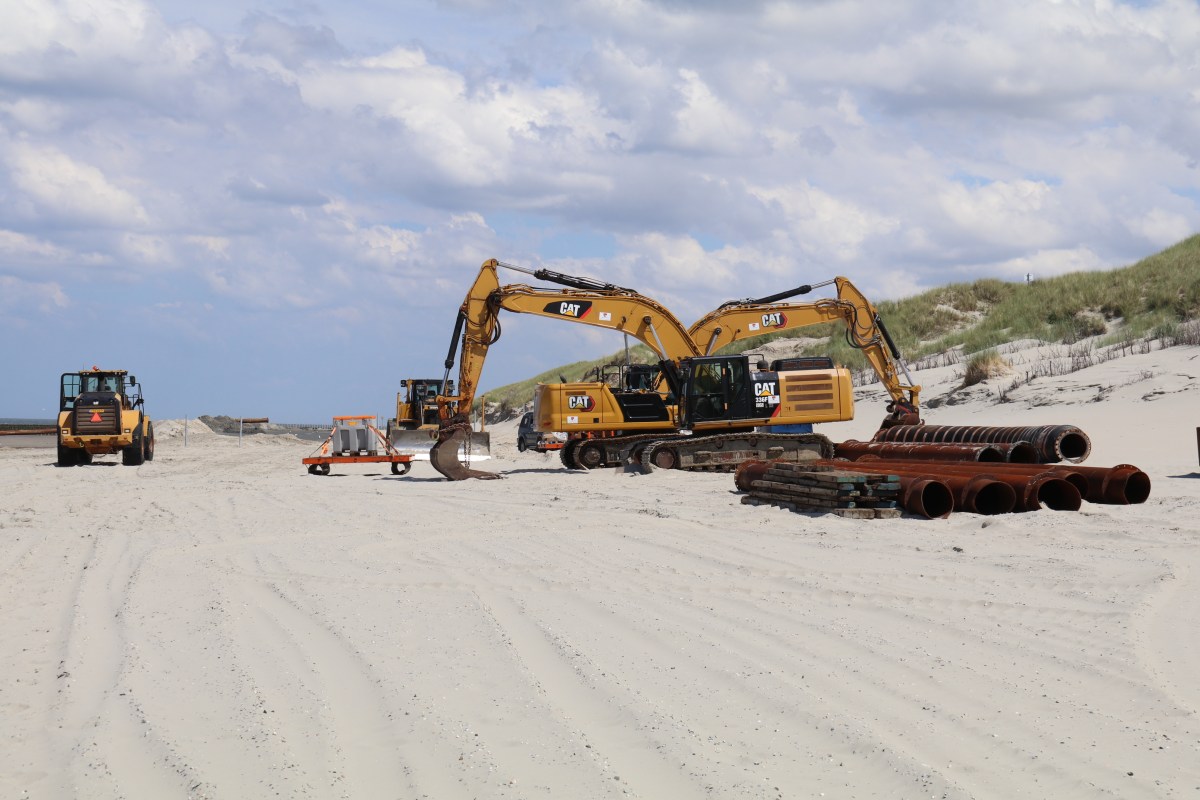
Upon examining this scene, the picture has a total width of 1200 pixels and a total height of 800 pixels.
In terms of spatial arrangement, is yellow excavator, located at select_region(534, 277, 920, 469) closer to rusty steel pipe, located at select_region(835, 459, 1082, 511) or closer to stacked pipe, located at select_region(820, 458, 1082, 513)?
rusty steel pipe, located at select_region(835, 459, 1082, 511)

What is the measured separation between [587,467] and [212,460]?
562 inches

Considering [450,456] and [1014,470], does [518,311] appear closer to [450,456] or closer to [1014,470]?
[450,456]

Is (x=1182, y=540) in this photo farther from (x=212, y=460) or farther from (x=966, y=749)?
(x=212, y=460)

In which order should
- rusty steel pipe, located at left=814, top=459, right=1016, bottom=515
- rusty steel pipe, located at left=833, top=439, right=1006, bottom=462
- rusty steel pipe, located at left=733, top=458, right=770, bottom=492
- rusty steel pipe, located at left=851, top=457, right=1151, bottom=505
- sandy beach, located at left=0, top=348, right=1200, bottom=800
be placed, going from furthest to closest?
rusty steel pipe, located at left=833, top=439, right=1006, bottom=462 < rusty steel pipe, located at left=733, top=458, right=770, bottom=492 < rusty steel pipe, located at left=851, top=457, right=1151, bottom=505 < rusty steel pipe, located at left=814, top=459, right=1016, bottom=515 < sandy beach, located at left=0, top=348, right=1200, bottom=800

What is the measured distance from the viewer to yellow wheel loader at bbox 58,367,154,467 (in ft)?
99.5

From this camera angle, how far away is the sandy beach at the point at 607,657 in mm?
5086

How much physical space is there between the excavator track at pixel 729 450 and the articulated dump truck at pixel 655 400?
0.02 meters

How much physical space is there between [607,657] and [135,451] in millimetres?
27194

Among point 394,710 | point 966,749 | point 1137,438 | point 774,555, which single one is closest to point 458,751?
point 394,710

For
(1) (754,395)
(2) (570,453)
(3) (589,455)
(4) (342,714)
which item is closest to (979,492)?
(4) (342,714)

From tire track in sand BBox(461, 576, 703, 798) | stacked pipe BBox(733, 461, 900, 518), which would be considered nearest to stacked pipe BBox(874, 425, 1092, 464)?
stacked pipe BBox(733, 461, 900, 518)

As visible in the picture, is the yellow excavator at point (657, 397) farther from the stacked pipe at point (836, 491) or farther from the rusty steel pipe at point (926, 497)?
the rusty steel pipe at point (926, 497)

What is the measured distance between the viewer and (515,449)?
130ft

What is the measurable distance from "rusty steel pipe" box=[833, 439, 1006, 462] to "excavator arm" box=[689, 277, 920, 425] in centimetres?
562
